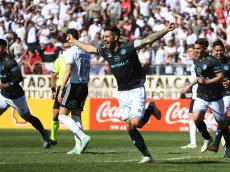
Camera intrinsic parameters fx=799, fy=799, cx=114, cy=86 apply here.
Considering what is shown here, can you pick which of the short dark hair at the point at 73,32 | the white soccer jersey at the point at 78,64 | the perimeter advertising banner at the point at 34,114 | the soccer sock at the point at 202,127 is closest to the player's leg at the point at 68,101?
the white soccer jersey at the point at 78,64

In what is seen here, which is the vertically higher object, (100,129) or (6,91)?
(6,91)

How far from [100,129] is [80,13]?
25.9 feet

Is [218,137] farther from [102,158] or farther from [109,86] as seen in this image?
[109,86]

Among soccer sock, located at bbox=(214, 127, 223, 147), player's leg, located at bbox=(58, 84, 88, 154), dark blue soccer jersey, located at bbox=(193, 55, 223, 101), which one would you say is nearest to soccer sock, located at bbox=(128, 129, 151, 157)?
dark blue soccer jersey, located at bbox=(193, 55, 223, 101)

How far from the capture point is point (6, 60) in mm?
17812

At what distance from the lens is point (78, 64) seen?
17547 mm

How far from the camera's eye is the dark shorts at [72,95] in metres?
17.6

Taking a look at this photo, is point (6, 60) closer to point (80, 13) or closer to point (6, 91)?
point (6, 91)

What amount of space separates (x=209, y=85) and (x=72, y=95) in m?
3.07

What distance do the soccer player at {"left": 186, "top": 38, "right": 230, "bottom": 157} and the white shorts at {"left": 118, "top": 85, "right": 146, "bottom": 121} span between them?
2.16 meters

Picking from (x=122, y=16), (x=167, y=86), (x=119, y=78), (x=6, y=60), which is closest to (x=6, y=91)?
(x=6, y=60)

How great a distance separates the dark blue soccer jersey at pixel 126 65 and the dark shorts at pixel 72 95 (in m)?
3.02

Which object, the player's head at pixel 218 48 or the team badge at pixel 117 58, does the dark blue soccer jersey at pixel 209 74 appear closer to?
the player's head at pixel 218 48

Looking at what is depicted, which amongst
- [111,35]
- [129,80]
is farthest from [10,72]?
[129,80]
